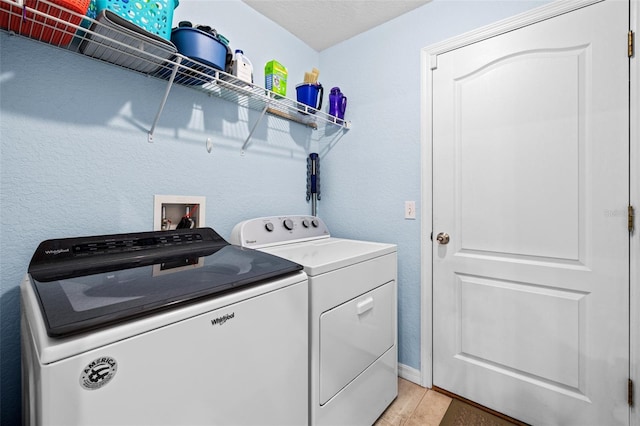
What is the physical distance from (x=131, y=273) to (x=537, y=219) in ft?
5.97

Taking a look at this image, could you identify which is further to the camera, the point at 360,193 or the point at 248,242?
the point at 360,193

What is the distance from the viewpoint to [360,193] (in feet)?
6.85

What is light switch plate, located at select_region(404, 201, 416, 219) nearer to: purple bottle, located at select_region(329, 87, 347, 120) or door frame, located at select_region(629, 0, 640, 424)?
purple bottle, located at select_region(329, 87, 347, 120)

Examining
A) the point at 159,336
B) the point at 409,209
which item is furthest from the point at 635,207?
the point at 159,336

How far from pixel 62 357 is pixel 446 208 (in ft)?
5.81

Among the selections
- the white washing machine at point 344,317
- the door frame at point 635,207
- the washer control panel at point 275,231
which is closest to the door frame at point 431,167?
the door frame at point 635,207

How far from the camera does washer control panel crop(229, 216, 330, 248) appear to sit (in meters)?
1.55

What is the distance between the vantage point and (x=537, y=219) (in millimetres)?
1451

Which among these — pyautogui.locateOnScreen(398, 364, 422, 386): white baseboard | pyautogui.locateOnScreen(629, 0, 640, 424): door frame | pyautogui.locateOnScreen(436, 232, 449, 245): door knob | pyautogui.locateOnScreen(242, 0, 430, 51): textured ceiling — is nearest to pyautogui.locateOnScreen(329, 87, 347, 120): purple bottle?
pyautogui.locateOnScreen(242, 0, 430, 51): textured ceiling

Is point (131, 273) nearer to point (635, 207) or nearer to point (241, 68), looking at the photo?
point (241, 68)

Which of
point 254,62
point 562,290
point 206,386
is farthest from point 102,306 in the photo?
point 562,290

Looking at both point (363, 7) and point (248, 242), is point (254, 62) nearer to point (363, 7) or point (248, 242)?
point (363, 7)

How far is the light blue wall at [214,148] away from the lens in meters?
1.03

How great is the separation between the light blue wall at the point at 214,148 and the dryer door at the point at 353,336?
402 mm
